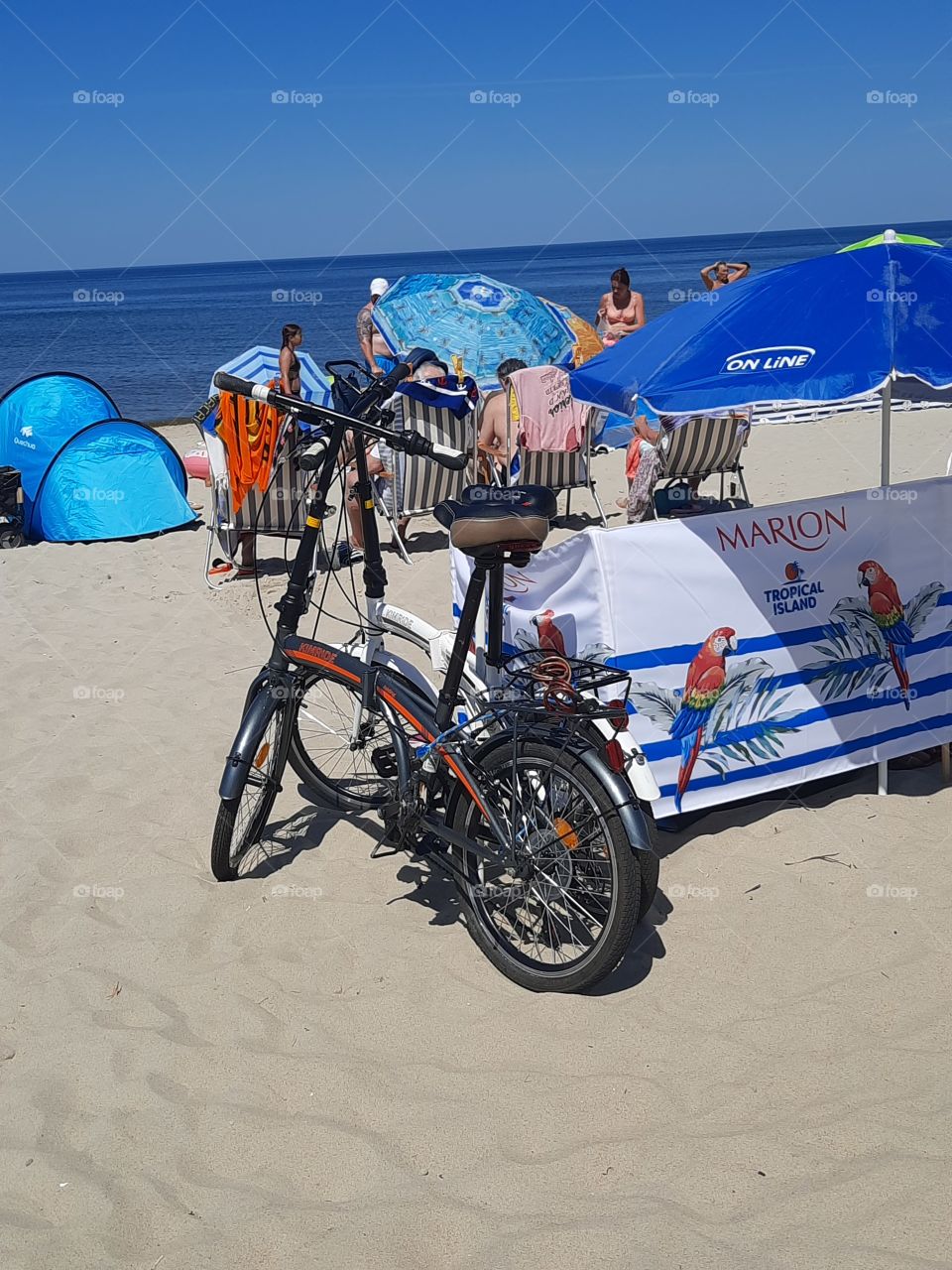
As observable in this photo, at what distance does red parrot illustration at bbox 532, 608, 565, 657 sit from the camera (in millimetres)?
3977

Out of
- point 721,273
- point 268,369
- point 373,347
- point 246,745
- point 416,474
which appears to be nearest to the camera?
point 246,745

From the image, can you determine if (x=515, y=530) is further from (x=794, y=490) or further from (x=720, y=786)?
(x=794, y=490)

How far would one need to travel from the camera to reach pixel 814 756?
165 inches

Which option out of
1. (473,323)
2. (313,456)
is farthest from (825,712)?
(473,323)

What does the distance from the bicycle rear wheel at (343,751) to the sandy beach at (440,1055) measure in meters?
0.13

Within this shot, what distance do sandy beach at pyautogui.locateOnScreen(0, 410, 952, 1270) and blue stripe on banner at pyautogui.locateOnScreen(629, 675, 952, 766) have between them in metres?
0.36

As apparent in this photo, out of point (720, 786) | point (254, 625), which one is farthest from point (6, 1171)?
point (254, 625)

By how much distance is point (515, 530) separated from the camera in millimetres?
3377

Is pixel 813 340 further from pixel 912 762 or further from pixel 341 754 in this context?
pixel 341 754

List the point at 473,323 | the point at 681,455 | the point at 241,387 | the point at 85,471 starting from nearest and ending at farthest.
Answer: the point at 241,387
the point at 681,455
the point at 85,471
the point at 473,323

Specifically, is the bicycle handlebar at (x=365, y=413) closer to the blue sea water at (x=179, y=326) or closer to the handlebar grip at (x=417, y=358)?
the handlebar grip at (x=417, y=358)

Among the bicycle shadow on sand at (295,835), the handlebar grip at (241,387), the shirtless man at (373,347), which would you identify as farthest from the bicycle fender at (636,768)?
the shirtless man at (373,347)

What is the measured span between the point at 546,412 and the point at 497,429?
446 mm

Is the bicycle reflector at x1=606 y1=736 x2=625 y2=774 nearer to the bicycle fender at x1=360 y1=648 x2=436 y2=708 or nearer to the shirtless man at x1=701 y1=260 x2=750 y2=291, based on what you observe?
the bicycle fender at x1=360 y1=648 x2=436 y2=708
